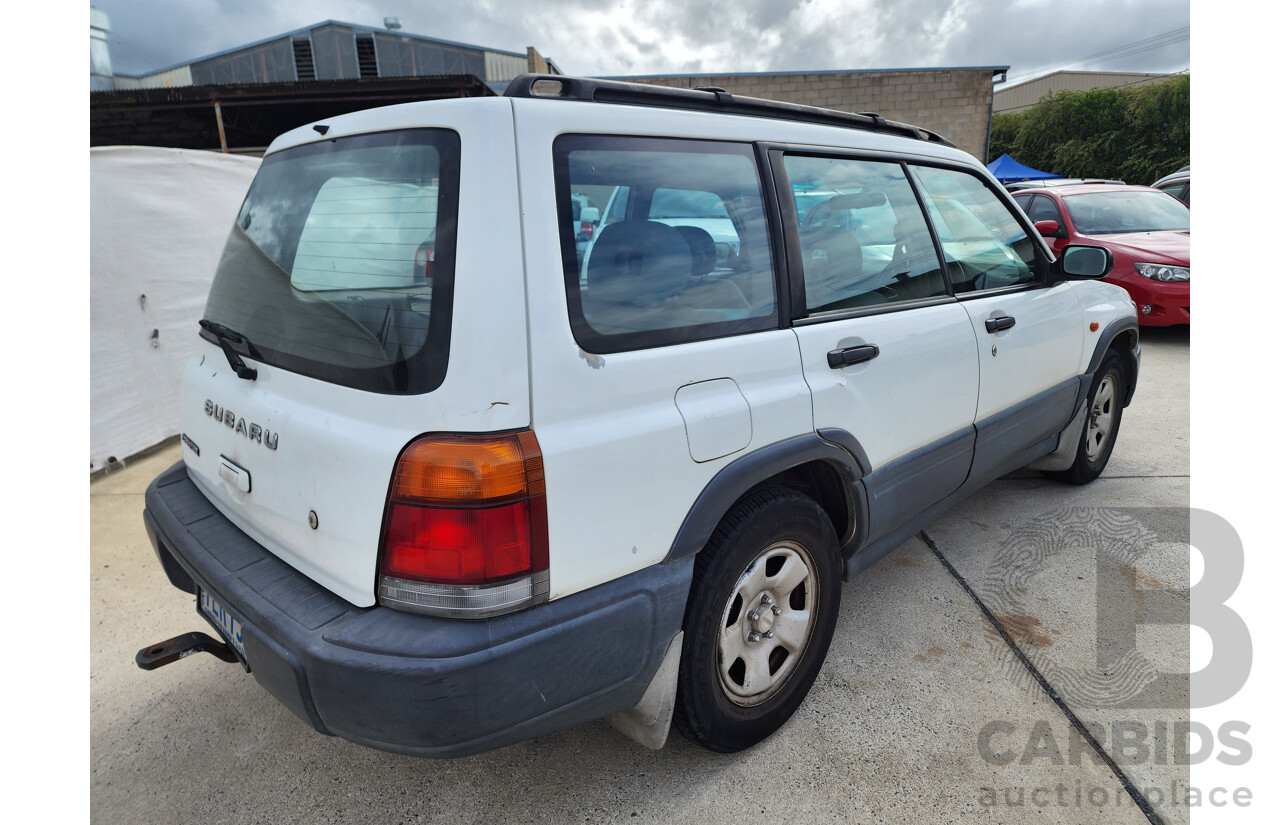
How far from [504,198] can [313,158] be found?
0.82m

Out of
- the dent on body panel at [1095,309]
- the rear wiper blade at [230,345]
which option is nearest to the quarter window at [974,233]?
the dent on body panel at [1095,309]

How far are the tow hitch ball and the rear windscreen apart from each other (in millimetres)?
828

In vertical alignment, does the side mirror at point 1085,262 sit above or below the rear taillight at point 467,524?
above

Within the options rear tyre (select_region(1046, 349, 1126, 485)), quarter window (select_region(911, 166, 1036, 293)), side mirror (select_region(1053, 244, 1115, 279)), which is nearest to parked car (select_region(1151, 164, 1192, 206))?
rear tyre (select_region(1046, 349, 1126, 485))

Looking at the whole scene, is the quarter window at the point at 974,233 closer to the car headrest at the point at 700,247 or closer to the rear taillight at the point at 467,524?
the car headrest at the point at 700,247

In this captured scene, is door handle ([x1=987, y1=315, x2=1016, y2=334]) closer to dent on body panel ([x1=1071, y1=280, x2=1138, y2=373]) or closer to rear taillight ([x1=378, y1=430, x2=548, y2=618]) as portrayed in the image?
dent on body panel ([x1=1071, y1=280, x2=1138, y2=373])

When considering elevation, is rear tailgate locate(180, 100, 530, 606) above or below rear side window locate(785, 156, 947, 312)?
below

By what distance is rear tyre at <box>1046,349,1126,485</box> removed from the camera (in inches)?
148

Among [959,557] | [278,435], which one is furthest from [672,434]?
[959,557]

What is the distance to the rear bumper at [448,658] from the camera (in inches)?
55.0

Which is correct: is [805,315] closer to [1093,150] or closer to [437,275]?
[437,275]

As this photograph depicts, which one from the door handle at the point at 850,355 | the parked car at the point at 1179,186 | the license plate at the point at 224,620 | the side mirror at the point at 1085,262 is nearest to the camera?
the license plate at the point at 224,620

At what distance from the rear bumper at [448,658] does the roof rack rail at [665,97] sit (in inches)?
45.9

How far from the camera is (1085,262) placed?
3168 millimetres
